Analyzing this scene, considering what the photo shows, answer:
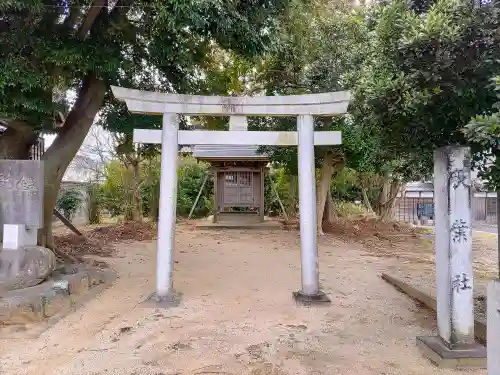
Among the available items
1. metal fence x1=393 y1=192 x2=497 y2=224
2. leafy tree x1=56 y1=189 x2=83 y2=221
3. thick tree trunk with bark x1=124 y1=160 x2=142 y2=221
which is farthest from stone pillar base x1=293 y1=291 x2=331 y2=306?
metal fence x1=393 y1=192 x2=497 y2=224

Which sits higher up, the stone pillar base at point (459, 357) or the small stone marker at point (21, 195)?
the small stone marker at point (21, 195)

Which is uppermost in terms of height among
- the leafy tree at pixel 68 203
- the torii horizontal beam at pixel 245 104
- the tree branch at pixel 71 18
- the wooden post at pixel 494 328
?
the tree branch at pixel 71 18

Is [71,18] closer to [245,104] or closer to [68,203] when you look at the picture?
[245,104]

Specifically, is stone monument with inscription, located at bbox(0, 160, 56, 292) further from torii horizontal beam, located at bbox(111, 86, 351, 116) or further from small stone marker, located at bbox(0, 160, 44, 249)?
torii horizontal beam, located at bbox(111, 86, 351, 116)

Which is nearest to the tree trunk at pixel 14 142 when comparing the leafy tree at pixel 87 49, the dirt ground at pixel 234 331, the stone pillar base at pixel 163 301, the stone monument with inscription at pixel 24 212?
the leafy tree at pixel 87 49

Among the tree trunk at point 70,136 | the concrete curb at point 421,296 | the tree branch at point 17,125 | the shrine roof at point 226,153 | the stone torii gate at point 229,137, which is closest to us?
the concrete curb at point 421,296

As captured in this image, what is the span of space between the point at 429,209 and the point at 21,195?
22.1 meters

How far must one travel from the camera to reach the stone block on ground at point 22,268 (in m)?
5.21

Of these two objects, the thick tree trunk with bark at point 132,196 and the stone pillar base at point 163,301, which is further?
the thick tree trunk with bark at point 132,196

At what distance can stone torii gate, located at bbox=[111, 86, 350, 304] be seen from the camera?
582 centimetres

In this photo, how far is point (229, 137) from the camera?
5.99 metres

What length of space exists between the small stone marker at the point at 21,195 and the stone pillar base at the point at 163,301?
189 centimetres

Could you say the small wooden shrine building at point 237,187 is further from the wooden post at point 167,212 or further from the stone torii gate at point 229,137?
the wooden post at point 167,212

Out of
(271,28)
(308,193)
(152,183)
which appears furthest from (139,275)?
(152,183)
